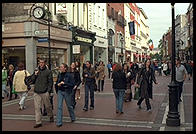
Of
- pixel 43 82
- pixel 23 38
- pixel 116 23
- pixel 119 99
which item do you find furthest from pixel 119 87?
pixel 116 23

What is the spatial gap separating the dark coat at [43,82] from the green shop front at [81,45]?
1601 centimetres

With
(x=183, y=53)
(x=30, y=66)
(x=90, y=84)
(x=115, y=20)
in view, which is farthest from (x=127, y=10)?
(x=90, y=84)

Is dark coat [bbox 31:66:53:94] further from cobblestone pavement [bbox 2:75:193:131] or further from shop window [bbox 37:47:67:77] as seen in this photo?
shop window [bbox 37:47:67:77]

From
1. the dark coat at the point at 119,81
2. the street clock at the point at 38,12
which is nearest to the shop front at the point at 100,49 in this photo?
the street clock at the point at 38,12

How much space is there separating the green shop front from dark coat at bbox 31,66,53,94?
16.0 metres

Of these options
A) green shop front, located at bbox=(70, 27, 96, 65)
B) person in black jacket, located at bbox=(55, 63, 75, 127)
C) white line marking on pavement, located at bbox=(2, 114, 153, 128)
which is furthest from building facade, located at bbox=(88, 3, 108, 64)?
person in black jacket, located at bbox=(55, 63, 75, 127)

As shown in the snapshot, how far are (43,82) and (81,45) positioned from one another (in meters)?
21.5

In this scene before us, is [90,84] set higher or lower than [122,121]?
higher

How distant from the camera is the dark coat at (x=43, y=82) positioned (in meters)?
8.15

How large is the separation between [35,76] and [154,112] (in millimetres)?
4128

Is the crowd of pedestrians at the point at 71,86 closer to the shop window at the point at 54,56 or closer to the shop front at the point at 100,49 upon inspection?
the shop window at the point at 54,56

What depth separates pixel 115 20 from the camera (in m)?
45.9

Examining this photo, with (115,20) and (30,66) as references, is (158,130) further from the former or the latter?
(115,20)

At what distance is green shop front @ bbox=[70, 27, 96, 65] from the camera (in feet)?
86.9
